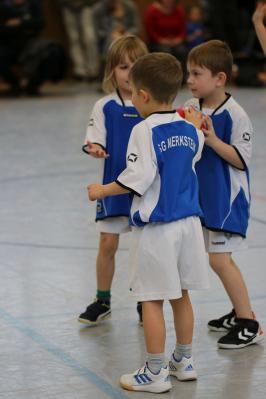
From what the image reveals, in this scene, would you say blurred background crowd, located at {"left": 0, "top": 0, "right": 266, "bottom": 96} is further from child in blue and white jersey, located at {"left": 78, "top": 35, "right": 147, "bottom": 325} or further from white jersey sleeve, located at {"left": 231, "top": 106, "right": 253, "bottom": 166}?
white jersey sleeve, located at {"left": 231, "top": 106, "right": 253, "bottom": 166}

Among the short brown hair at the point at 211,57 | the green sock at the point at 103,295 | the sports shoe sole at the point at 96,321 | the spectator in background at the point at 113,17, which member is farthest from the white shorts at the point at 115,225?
the spectator in background at the point at 113,17

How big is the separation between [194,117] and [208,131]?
0.50 ft

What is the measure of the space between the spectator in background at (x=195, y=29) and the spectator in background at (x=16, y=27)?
257cm

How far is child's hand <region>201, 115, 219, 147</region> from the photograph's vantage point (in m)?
3.95

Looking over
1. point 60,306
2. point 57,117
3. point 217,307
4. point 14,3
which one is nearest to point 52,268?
point 60,306

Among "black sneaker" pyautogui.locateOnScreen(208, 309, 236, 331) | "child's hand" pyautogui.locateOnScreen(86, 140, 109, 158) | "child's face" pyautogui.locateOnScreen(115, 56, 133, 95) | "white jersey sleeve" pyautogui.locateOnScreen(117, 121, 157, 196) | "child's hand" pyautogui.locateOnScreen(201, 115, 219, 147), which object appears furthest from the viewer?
"child's face" pyautogui.locateOnScreen(115, 56, 133, 95)

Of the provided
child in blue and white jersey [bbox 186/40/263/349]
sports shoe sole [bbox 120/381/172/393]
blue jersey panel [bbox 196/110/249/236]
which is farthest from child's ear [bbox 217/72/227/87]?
sports shoe sole [bbox 120/381/172/393]

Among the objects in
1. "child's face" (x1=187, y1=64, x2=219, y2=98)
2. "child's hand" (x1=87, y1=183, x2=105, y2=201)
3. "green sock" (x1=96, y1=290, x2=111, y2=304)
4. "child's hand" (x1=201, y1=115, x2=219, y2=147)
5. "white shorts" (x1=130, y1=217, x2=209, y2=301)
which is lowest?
"green sock" (x1=96, y1=290, x2=111, y2=304)

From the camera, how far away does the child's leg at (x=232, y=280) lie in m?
4.21

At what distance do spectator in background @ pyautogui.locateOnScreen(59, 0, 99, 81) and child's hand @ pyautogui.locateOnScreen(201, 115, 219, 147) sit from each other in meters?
11.3

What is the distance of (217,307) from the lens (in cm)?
468

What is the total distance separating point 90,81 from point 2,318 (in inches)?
460

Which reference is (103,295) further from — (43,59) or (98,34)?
(98,34)

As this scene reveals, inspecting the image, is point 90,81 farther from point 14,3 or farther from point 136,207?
point 136,207
